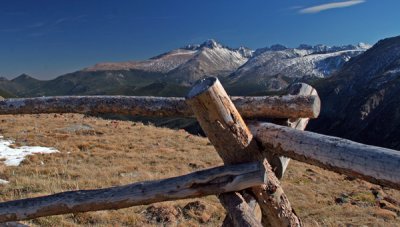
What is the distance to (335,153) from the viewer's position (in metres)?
3.44

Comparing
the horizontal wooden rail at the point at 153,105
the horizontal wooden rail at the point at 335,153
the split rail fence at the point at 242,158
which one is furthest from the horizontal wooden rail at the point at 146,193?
the horizontal wooden rail at the point at 153,105

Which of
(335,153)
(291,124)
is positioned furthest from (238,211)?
(291,124)

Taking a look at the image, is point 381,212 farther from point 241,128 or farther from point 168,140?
point 168,140

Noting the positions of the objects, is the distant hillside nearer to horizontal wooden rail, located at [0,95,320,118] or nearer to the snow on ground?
the snow on ground

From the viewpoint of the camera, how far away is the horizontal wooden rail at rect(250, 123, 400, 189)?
299 centimetres

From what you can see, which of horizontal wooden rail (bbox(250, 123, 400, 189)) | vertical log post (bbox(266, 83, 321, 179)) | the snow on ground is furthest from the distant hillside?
horizontal wooden rail (bbox(250, 123, 400, 189))

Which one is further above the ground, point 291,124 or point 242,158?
point 291,124

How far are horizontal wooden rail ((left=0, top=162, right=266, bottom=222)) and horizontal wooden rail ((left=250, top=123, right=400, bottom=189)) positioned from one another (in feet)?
1.00

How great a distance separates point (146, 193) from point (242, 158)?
1.01 m

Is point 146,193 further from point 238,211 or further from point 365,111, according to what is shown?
point 365,111

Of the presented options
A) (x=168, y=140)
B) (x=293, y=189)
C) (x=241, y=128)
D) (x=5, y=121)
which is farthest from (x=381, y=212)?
(x=5, y=121)

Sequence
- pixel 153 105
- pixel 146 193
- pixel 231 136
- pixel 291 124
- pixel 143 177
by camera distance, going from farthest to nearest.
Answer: pixel 143 177, pixel 153 105, pixel 291 124, pixel 146 193, pixel 231 136

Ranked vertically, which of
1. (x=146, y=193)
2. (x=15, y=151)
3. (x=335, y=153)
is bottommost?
(x=146, y=193)

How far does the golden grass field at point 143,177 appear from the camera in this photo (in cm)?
916
